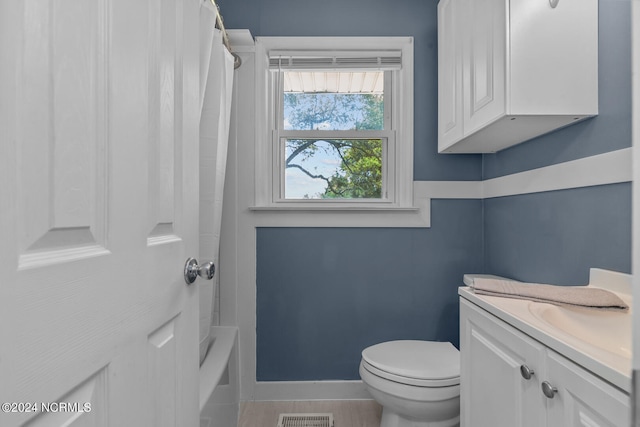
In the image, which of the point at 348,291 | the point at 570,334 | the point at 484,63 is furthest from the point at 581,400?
the point at 348,291

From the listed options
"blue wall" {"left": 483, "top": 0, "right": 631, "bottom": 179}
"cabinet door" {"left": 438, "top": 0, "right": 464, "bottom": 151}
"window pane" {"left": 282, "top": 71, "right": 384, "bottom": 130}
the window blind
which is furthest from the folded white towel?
the window blind

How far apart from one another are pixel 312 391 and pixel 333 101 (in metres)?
1.62

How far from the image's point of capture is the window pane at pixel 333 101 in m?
2.21

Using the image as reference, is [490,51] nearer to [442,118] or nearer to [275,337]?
[442,118]

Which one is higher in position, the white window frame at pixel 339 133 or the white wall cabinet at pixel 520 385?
the white window frame at pixel 339 133

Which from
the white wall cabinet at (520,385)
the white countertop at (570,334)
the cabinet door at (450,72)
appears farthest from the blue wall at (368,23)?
the white wall cabinet at (520,385)

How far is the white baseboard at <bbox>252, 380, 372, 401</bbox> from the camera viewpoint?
210 centimetres

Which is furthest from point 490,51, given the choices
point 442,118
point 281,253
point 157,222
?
point 281,253

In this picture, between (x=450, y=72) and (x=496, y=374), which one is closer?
(x=496, y=374)

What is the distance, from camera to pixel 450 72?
5.88ft

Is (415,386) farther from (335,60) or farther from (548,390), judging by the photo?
(335,60)

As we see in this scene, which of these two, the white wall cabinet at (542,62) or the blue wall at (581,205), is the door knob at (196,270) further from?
the blue wall at (581,205)

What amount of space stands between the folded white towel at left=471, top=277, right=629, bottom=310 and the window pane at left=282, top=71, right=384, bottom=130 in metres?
1.31

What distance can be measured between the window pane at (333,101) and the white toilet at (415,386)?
1267 millimetres
